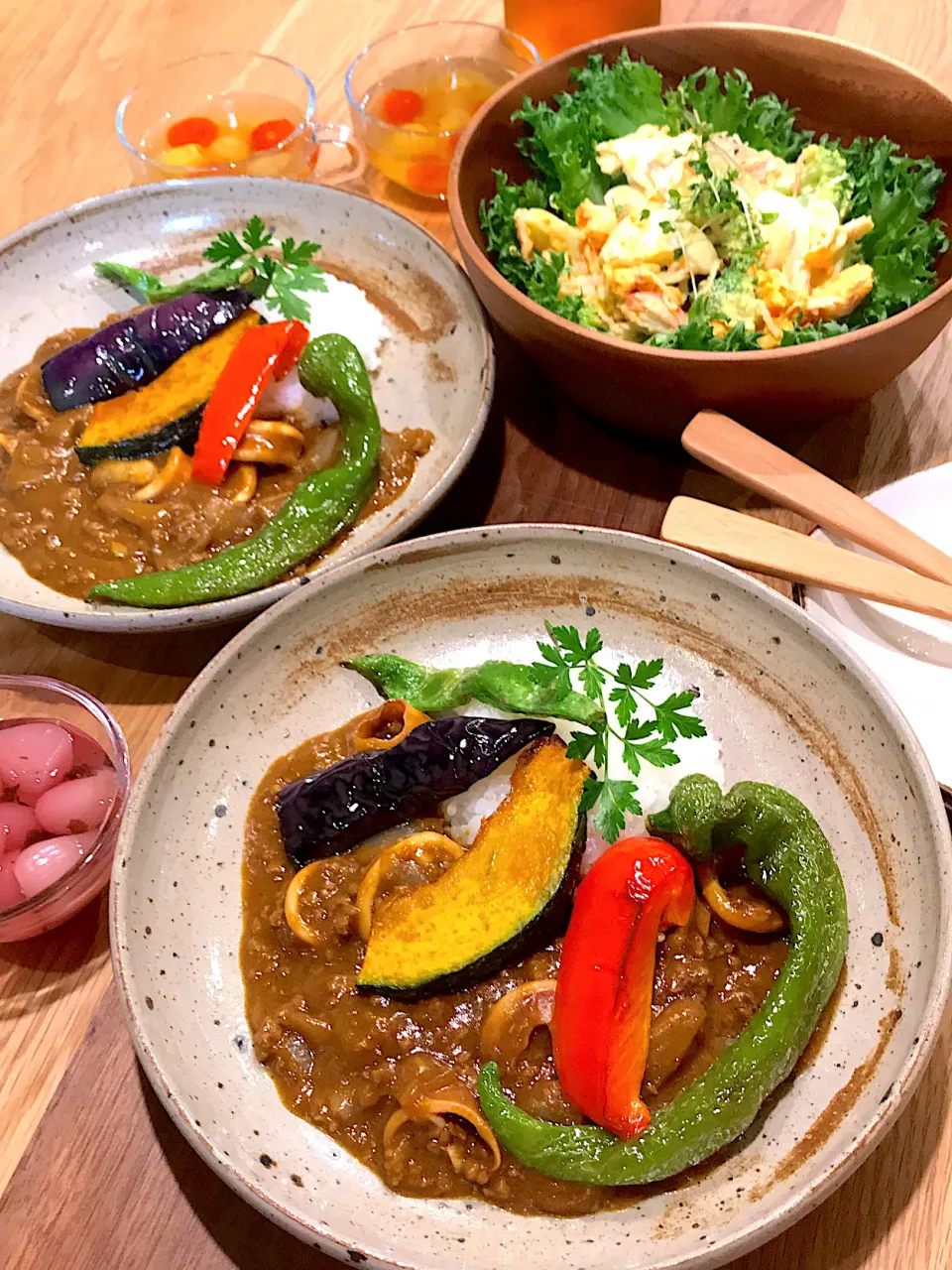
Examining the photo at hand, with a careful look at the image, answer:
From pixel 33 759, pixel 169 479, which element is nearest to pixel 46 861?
pixel 33 759

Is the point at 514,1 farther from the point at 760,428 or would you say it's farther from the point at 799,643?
the point at 799,643

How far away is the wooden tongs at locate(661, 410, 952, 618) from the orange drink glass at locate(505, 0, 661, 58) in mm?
1853

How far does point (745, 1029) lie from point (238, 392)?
1.95 metres

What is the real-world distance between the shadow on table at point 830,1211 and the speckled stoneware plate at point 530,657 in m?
0.20

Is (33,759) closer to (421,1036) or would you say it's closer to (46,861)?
(46,861)

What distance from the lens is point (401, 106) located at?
3393 millimetres

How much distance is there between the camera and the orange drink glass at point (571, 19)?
331 cm

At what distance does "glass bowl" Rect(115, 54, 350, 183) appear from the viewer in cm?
329

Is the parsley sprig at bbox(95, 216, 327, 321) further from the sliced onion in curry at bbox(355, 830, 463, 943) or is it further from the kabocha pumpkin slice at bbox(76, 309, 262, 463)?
the sliced onion in curry at bbox(355, 830, 463, 943)

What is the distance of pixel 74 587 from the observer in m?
2.44

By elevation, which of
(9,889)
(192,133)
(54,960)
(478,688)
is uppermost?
(192,133)

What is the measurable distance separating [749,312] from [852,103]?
0.83 metres

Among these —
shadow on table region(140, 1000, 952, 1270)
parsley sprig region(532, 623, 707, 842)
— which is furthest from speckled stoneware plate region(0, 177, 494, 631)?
shadow on table region(140, 1000, 952, 1270)

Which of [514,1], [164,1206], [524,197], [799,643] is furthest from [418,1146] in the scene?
[514,1]
